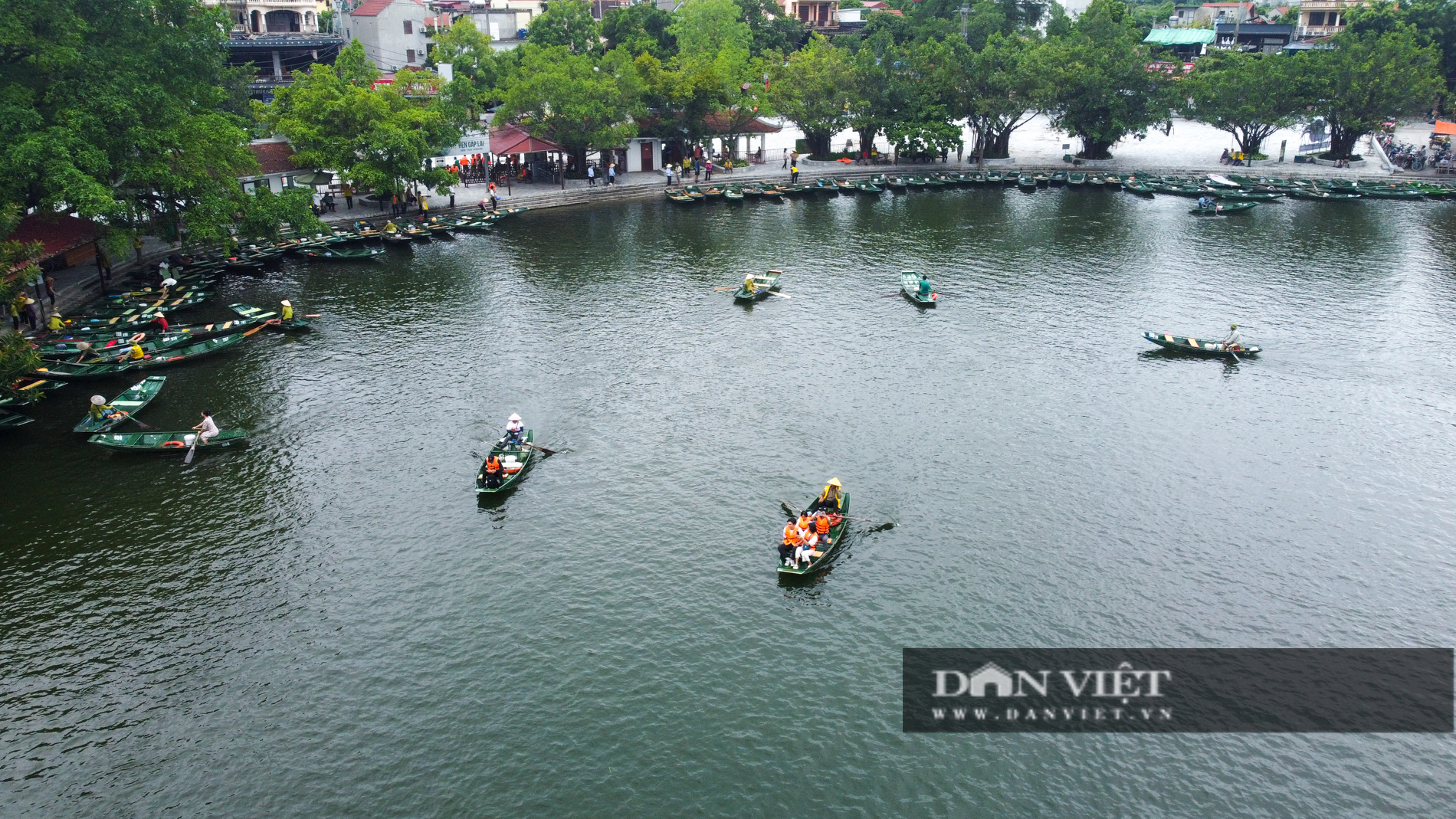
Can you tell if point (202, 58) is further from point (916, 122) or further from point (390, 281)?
point (916, 122)

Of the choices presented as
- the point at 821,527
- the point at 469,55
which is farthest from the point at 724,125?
the point at 821,527

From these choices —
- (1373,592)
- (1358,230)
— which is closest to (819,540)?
(1373,592)

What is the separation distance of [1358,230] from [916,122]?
36450 millimetres

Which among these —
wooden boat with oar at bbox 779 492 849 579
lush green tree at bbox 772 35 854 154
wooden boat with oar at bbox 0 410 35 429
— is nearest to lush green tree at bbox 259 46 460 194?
wooden boat with oar at bbox 0 410 35 429

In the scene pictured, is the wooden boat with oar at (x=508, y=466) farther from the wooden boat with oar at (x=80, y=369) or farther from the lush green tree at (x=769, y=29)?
the lush green tree at (x=769, y=29)

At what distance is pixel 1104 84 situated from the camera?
272 feet

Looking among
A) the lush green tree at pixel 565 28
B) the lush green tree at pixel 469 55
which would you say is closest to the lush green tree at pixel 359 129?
the lush green tree at pixel 469 55

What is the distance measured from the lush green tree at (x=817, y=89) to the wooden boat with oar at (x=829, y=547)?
61.5 m

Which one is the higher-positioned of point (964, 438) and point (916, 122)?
point (916, 122)

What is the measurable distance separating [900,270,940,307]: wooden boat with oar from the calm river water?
1.27 metres

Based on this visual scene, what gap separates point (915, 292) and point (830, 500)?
970 inches

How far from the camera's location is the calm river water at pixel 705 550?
74.2 feet

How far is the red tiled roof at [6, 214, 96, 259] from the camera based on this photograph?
157 feet

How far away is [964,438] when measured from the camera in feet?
124
